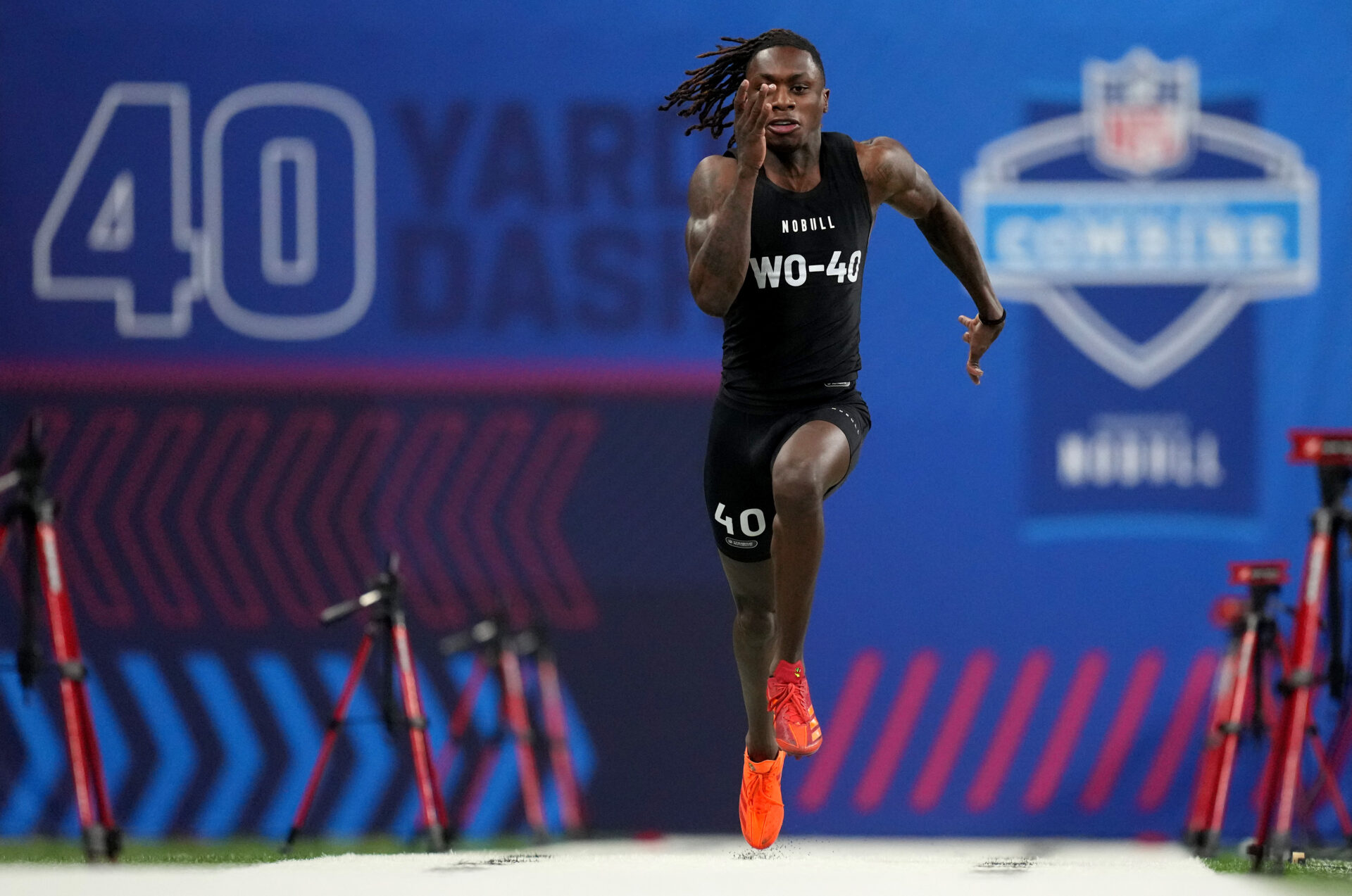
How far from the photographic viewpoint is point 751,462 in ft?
14.1

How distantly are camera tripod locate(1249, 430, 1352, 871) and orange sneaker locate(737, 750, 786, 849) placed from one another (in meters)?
2.73

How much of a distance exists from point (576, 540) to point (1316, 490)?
Result: 12.7 feet

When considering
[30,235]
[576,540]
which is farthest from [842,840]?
[30,235]

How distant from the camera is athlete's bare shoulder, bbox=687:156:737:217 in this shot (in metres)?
4.03

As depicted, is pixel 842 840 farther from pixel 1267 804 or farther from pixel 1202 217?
pixel 1202 217

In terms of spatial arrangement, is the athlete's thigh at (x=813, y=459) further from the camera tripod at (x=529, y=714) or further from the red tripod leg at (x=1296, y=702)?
the camera tripod at (x=529, y=714)

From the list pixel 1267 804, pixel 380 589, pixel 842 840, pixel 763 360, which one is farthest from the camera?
pixel 842 840

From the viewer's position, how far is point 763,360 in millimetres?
4340

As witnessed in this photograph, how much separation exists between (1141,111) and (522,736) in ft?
15.1

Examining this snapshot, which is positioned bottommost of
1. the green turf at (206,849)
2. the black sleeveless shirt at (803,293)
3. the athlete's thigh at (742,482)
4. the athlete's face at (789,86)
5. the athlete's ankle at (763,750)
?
the green turf at (206,849)

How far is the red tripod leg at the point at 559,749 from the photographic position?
342 inches

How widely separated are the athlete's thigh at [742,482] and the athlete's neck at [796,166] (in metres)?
0.60

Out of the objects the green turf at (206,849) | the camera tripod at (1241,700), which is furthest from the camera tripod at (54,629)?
the camera tripod at (1241,700)

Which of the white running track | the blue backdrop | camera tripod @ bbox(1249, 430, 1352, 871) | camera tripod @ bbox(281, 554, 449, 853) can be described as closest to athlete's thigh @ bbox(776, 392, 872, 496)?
the white running track
